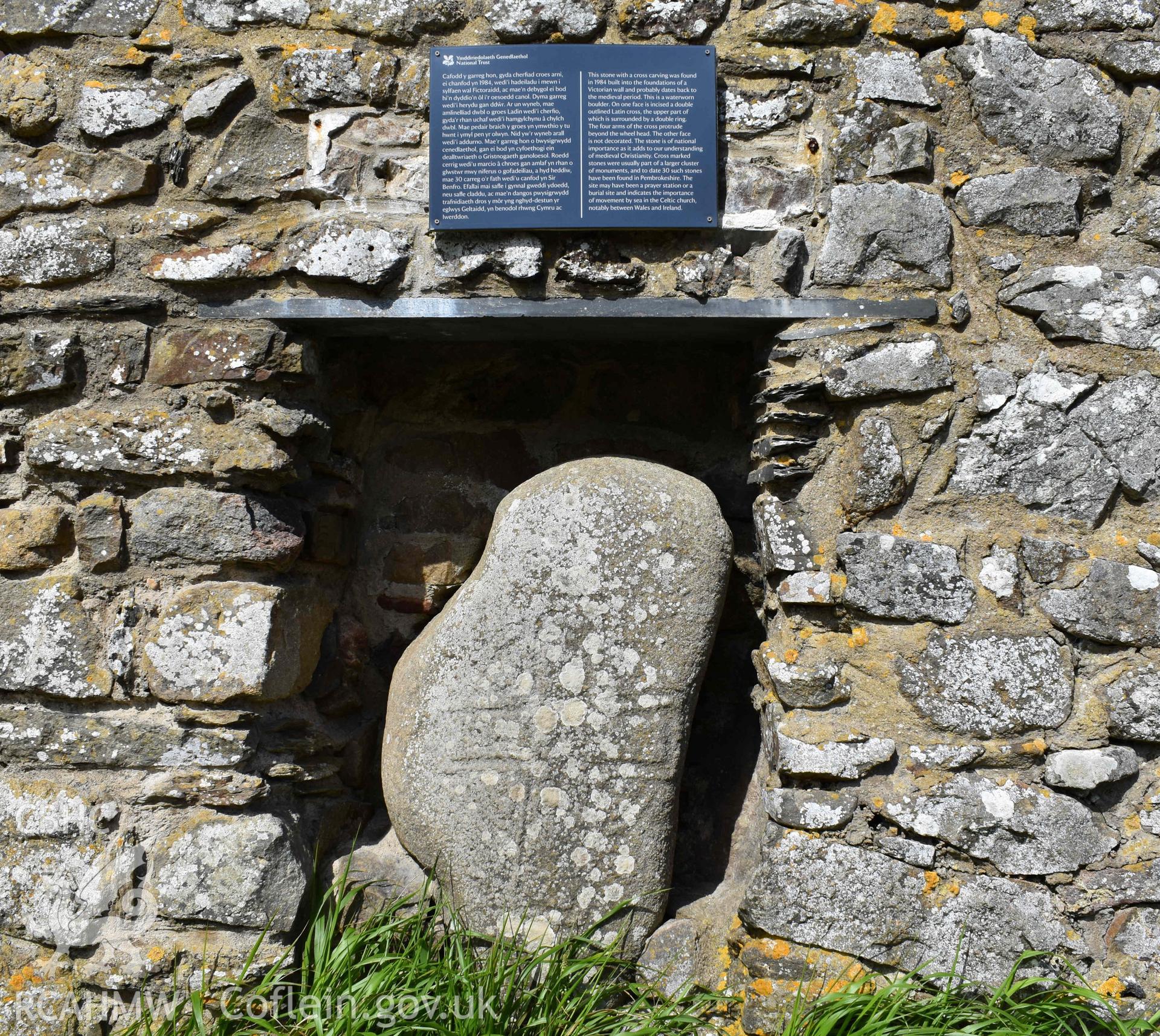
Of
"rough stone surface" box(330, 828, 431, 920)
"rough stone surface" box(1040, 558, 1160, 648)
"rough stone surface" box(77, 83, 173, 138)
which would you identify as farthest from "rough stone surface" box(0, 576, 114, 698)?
"rough stone surface" box(1040, 558, 1160, 648)

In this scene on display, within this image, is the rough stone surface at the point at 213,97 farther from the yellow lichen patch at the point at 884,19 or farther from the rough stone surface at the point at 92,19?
the yellow lichen patch at the point at 884,19

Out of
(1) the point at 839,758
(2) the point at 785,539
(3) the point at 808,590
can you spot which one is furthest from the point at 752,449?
(1) the point at 839,758

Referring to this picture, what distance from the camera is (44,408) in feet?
7.16

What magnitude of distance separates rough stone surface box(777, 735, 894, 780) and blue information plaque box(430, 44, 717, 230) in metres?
1.20

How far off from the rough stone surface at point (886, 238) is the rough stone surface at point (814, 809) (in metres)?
1.15

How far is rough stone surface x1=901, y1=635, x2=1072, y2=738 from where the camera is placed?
76.0 inches

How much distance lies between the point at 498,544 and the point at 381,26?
127cm

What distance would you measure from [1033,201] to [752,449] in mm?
838

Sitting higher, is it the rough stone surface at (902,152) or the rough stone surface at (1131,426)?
the rough stone surface at (902,152)

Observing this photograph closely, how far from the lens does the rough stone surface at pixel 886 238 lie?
2064 millimetres

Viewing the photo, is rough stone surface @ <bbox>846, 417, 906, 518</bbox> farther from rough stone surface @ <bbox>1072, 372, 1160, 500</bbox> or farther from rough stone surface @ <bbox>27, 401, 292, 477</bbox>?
rough stone surface @ <bbox>27, 401, 292, 477</bbox>

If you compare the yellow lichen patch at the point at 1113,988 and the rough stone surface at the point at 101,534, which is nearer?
the yellow lichen patch at the point at 1113,988

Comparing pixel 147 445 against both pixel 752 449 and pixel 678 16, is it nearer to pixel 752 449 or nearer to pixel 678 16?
pixel 752 449

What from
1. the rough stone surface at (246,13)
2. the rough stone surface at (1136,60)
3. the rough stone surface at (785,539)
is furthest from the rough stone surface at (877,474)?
the rough stone surface at (246,13)
